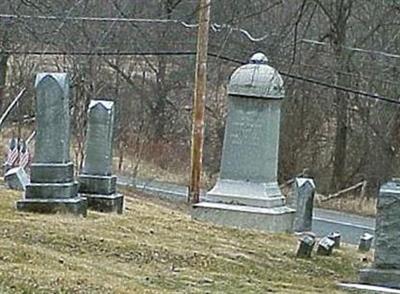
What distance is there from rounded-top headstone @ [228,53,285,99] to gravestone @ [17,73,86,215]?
4.09 m

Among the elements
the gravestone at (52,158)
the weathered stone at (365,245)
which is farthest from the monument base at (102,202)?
the weathered stone at (365,245)

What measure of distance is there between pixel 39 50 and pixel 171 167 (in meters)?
8.19

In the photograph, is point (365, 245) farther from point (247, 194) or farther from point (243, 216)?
point (247, 194)

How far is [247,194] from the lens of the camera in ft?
55.8

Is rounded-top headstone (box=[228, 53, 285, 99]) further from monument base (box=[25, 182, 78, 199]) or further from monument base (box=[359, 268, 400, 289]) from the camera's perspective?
monument base (box=[359, 268, 400, 289])

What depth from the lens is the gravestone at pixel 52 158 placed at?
524 inches

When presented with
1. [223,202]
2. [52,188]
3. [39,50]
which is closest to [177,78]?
[39,50]

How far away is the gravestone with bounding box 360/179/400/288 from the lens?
11.2 m

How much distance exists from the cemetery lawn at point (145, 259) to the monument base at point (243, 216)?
4.46 feet

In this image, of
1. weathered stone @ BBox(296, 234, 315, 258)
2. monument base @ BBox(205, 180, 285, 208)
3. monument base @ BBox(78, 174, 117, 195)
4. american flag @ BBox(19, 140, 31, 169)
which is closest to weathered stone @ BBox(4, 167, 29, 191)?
monument base @ BBox(78, 174, 117, 195)

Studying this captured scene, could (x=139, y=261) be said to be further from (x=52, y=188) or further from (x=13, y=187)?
(x=13, y=187)

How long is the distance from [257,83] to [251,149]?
96 centimetres

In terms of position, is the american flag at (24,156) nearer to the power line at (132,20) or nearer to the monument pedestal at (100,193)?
the power line at (132,20)

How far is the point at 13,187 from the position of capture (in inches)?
654
